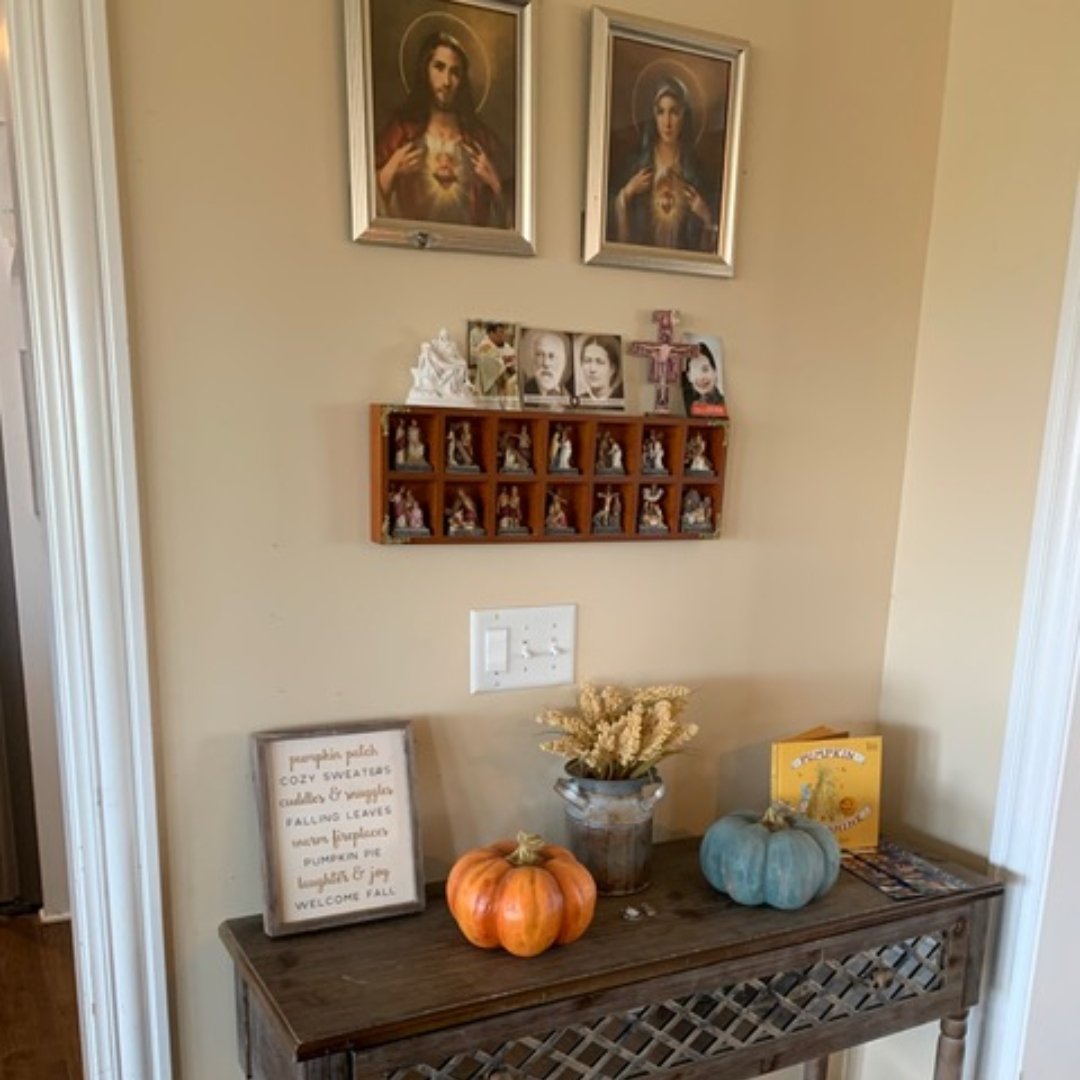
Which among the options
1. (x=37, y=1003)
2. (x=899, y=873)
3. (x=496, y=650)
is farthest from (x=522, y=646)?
(x=37, y=1003)

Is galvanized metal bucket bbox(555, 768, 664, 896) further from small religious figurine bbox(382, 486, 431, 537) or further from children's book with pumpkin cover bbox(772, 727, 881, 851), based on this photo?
small religious figurine bbox(382, 486, 431, 537)

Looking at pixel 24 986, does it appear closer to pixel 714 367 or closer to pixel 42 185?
pixel 42 185

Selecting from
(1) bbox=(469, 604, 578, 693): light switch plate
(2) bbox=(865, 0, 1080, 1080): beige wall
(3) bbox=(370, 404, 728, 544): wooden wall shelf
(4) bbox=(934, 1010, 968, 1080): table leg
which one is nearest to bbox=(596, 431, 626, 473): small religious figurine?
(3) bbox=(370, 404, 728, 544): wooden wall shelf

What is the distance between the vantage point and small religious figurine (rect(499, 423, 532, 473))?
3.94 feet

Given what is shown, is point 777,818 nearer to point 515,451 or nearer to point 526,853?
point 526,853

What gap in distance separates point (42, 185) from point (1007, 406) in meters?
1.34

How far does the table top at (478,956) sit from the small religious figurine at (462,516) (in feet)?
1.66

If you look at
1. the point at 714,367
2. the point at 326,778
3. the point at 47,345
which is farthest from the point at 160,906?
the point at 714,367

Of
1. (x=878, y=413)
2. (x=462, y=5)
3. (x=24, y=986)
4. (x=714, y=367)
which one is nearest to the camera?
(x=462, y=5)

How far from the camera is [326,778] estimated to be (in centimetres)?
114

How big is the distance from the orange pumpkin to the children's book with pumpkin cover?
41 cm

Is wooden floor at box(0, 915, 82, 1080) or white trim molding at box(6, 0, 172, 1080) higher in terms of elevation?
white trim molding at box(6, 0, 172, 1080)

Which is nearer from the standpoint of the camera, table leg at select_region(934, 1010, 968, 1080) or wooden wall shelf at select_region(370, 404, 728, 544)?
wooden wall shelf at select_region(370, 404, 728, 544)

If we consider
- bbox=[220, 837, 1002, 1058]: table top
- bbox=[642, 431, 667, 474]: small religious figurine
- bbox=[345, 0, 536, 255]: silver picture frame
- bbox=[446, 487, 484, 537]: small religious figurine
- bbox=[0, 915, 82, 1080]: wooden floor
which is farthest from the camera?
bbox=[0, 915, 82, 1080]: wooden floor
